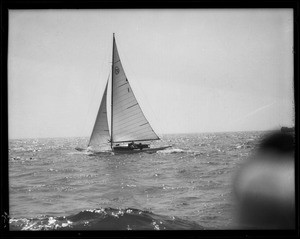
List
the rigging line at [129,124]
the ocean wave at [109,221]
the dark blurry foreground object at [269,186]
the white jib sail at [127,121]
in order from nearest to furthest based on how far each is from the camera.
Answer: the dark blurry foreground object at [269,186] < the ocean wave at [109,221] < the white jib sail at [127,121] < the rigging line at [129,124]

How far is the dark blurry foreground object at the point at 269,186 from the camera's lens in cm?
329

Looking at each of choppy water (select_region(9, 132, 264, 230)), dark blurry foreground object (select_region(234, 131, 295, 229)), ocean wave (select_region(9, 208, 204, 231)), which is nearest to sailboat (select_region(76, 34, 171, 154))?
choppy water (select_region(9, 132, 264, 230))

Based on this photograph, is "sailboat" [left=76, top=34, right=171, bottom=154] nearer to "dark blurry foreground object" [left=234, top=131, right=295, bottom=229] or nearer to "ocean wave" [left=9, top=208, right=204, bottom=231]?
"ocean wave" [left=9, top=208, right=204, bottom=231]

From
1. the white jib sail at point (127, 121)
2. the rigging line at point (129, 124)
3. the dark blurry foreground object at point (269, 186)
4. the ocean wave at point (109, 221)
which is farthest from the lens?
the rigging line at point (129, 124)

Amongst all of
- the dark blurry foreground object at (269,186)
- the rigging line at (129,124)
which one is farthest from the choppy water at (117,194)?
the rigging line at (129,124)

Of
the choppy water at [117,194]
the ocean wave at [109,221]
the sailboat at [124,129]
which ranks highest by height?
the sailboat at [124,129]

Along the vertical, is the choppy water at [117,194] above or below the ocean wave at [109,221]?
above

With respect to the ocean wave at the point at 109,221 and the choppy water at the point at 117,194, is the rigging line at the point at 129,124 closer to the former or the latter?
the choppy water at the point at 117,194

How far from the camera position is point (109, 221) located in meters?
3.57
